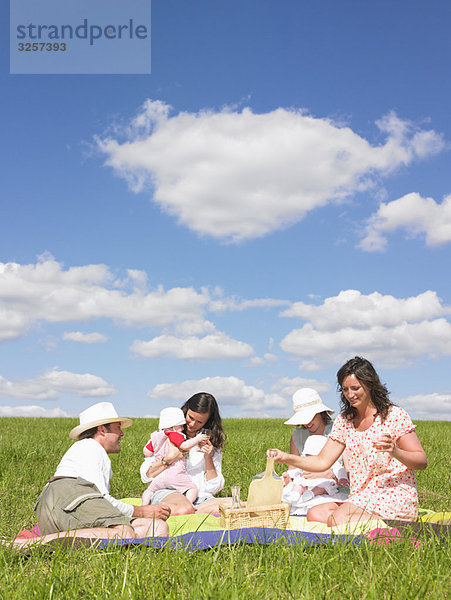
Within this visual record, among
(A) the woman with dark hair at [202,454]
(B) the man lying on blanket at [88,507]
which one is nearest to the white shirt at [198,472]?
(A) the woman with dark hair at [202,454]

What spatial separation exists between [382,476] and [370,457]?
24 centimetres

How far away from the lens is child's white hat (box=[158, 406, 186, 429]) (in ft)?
26.2

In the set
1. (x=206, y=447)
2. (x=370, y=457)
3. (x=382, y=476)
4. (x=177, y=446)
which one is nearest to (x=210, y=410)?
(x=206, y=447)

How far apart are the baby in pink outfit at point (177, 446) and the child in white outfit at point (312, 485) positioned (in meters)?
1.30

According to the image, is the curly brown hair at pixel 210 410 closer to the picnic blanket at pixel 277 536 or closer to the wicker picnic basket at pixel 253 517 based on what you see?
the picnic blanket at pixel 277 536

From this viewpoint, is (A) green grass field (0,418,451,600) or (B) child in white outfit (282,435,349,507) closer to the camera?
(A) green grass field (0,418,451,600)

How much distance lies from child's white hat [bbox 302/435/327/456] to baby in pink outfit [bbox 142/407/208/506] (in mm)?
1352

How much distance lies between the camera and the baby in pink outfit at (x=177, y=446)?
7.81 meters

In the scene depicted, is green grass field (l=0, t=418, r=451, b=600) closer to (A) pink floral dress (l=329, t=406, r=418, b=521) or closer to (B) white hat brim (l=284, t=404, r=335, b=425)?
(A) pink floral dress (l=329, t=406, r=418, b=521)

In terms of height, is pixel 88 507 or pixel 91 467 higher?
pixel 91 467

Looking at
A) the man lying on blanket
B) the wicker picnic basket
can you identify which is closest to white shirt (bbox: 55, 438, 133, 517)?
the man lying on blanket

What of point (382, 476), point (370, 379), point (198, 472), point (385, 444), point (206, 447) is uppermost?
point (370, 379)

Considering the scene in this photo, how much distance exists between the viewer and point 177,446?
7816 millimetres

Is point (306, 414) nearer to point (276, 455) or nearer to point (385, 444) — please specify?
point (276, 455)
